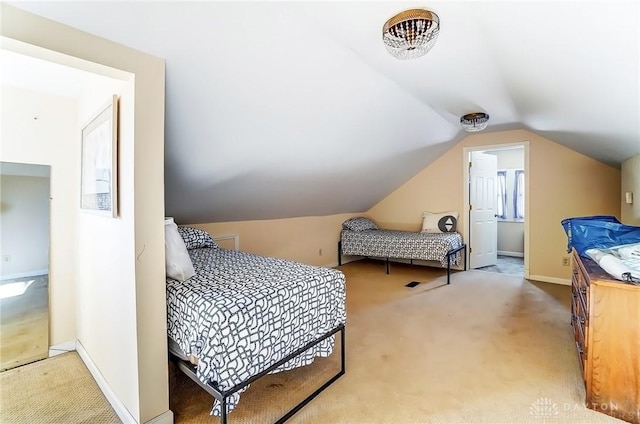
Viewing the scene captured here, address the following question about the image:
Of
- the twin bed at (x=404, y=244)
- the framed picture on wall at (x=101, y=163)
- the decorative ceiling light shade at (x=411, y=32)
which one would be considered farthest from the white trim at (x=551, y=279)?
the framed picture on wall at (x=101, y=163)

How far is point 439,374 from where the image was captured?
204 centimetres

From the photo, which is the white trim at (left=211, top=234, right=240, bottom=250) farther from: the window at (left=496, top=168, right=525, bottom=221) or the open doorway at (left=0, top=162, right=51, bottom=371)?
the window at (left=496, top=168, right=525, bottom=221)

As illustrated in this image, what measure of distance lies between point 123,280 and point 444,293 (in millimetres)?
3430

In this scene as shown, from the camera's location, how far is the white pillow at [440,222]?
4875mm

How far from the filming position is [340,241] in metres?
5.27

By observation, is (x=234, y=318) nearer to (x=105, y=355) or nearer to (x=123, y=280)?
(x=123, y=280)

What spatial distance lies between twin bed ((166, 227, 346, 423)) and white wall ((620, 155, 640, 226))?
117 inches

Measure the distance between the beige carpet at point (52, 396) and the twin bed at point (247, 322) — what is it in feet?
1.92

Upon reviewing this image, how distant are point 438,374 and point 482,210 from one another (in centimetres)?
370

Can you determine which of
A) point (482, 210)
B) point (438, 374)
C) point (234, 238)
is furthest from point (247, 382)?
point (482, 210)

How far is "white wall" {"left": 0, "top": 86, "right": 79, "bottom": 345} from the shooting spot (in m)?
2.20

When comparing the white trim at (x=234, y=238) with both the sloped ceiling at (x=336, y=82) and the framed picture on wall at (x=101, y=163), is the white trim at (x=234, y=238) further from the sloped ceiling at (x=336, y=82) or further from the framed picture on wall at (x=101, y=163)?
the framed picture on wall at (x=101, y=163)

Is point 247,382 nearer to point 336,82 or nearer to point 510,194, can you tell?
point 336,82

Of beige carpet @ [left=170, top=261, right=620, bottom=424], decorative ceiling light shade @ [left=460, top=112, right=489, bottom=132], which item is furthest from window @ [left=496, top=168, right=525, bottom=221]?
decorative ceiling light shade @ [left=460, top=112, right=489, bottom=132]
